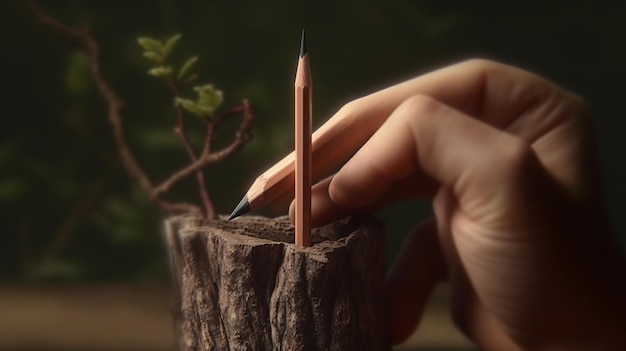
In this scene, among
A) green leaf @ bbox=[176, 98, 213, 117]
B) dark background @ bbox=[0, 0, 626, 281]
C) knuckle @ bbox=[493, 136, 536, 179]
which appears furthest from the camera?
dark background @ bbox=[0, 0, 626, 281]

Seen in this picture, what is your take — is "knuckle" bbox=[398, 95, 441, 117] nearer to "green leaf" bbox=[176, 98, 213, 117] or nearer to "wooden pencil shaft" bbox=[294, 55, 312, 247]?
"wooden pencil shaft" bbox=[294, 55, 312, 247]

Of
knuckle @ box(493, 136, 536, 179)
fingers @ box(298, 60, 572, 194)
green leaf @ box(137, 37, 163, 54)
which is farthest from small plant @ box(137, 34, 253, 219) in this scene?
knuckle @ box(493, 136, 536, 179)

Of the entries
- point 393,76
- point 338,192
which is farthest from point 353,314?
point 393,76

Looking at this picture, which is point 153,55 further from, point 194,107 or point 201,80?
point 201,80

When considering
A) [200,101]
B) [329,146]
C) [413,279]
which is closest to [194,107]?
[200,101]

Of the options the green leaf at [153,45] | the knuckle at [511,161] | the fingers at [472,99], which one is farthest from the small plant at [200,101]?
the knuckle at [511,161]

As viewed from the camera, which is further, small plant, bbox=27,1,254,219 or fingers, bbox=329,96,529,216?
small plant, bbox=27,1,254,219
